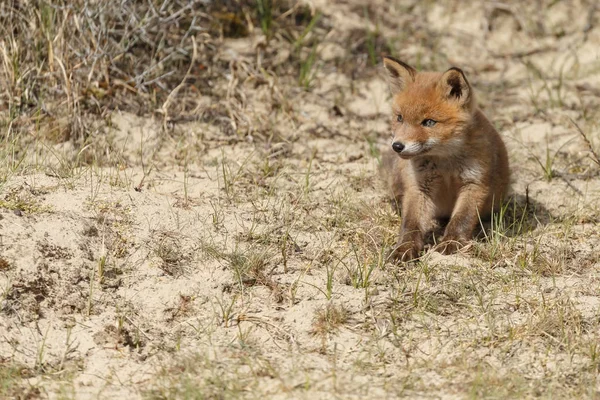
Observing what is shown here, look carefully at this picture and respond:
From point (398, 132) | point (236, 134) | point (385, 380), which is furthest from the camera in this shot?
point (236, 134)

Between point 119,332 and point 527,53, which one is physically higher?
point 527,53

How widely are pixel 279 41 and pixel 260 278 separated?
399cm

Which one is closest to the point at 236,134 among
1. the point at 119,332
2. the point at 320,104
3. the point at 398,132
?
the point at 320,104

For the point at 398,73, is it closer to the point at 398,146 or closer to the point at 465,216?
the point at 398,146

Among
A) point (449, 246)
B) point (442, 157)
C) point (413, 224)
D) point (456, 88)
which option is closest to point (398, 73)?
point (456, 88)

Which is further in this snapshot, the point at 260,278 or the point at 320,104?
the point at 320,104

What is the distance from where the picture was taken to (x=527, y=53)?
358 inches

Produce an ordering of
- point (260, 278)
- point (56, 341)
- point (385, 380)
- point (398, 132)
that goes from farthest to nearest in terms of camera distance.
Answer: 1. point (398, 132)
2. point (260, 278)
3. point (56, 341)
4. point (385, 380)

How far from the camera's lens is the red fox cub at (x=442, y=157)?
19.1 ft

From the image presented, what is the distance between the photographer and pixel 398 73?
20.5 feet

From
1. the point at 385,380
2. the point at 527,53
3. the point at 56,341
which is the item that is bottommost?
the point at 56,341

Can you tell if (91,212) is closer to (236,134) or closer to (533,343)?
(236,134)

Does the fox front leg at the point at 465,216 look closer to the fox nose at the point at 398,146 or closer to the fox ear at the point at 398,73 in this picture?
the fox nose at the point at 398,146

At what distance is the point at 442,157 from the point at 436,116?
0.36 meters
